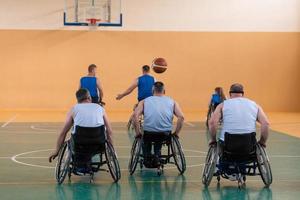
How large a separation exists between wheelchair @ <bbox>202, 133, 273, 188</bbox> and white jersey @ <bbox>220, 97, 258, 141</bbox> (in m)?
0.09

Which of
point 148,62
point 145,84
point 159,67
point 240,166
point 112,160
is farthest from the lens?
point 148,62

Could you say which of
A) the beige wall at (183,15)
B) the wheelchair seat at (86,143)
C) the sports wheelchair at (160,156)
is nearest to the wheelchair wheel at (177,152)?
the sports wheelchair at (160,156)

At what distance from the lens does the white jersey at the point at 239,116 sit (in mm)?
6312

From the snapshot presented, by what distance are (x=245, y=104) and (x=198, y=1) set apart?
12577 millimetres

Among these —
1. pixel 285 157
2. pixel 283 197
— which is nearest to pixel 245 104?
pixel 283 197

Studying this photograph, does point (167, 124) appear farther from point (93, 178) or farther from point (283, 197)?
point (283, 197)

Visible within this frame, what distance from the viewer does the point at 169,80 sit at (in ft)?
61.0

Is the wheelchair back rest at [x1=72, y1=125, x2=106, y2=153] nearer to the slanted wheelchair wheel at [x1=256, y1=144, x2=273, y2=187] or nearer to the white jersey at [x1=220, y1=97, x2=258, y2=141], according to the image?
the white jersey at [x1=220, y1=97, x2=258, y2=141]

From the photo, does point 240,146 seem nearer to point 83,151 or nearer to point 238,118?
point 238,118

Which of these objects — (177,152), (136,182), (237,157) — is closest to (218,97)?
(177,152)

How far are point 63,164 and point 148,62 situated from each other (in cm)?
1212

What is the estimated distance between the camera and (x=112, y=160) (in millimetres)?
6539

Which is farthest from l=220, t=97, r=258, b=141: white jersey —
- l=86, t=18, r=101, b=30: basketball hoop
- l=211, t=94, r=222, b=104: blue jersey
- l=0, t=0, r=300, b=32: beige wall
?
l=0, t=0, r=300, b=32: beige wall

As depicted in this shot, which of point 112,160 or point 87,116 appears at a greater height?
point 87,116
